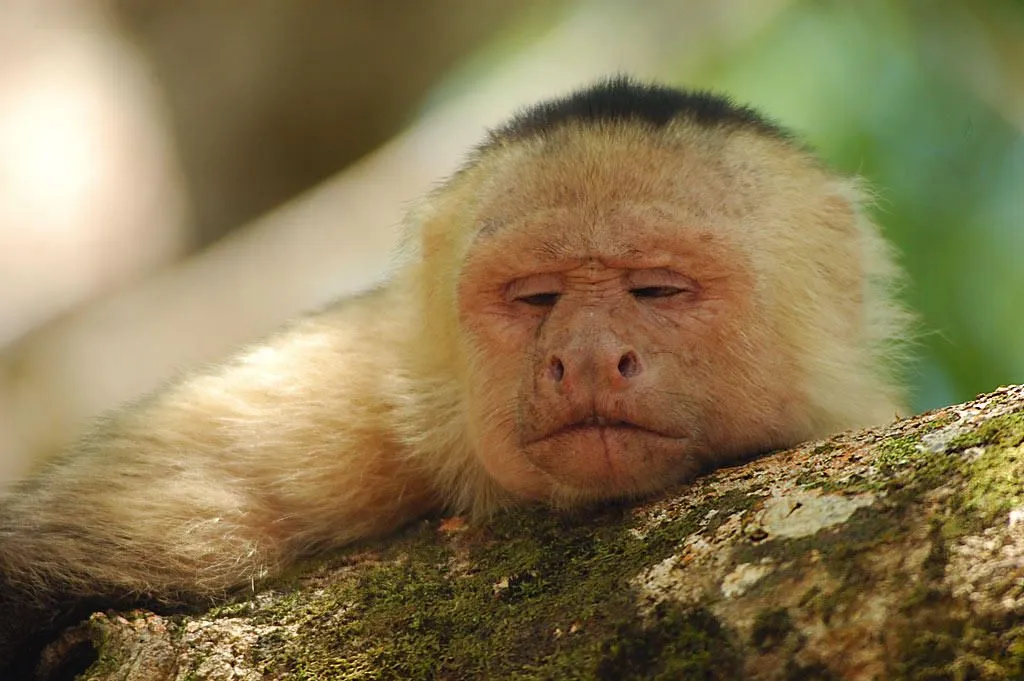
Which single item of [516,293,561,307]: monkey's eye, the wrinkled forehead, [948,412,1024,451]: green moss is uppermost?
the wrinkled forehead

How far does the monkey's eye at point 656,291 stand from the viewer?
2994 mm

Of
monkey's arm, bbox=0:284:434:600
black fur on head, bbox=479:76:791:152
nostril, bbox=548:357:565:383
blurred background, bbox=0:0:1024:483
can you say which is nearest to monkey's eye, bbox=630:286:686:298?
nostril, bbox=548:357:565:383

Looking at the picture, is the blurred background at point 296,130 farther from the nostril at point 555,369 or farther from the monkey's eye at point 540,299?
the nostril at point 555,369

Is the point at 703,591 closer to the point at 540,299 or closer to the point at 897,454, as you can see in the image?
the point at 897,454

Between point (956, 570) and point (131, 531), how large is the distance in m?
2.48

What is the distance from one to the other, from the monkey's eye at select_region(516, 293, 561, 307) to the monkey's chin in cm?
47

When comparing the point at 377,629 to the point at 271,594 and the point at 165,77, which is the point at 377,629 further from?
the point at 165,77

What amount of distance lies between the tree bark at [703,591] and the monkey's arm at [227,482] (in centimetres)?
30

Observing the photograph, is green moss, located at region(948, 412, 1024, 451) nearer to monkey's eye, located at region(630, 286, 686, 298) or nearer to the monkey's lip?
the monkey's lip

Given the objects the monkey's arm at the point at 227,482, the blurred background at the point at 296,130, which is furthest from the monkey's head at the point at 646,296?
the blurred background at the point at 296,130

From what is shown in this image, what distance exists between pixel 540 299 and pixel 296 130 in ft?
10.7

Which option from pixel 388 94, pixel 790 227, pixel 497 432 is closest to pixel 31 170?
pixel 388 94

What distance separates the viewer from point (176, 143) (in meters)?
5.71

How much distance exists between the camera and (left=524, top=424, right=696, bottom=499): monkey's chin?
269 cm
